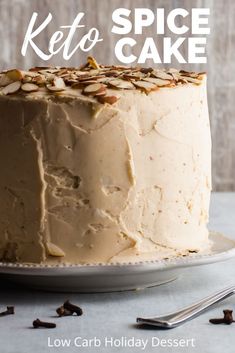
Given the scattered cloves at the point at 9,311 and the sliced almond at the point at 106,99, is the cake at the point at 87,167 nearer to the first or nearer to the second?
the sliced almond at the point at 106,99

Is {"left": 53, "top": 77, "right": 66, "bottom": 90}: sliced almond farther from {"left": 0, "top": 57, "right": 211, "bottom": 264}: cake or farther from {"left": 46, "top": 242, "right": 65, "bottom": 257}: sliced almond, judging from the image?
{"left": 46, "top": 242, "right": 65, "bottom": 257}: sliced almond

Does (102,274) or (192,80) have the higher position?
(192,80)

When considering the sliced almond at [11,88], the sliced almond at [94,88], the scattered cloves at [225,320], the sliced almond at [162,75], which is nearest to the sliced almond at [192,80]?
the sliced almond at [162,75]

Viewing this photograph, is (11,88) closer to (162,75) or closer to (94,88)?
(94,88)

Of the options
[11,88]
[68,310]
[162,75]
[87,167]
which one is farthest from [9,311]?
[162,75]

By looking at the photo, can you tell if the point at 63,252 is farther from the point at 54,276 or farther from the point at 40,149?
the point at 40,149

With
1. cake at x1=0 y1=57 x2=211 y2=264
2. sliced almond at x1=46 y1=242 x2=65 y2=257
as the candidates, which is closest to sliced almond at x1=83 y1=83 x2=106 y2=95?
cake at x1=0 y1=57 x2=211 y2=264

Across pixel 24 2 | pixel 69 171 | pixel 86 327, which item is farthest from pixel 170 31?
pixel 86 327

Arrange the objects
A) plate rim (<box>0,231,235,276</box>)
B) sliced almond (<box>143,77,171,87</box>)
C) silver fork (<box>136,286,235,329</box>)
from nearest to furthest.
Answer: silver fork (<box>136,286,235,329</box>) < plate rim (<box>0,231,235,276</box>) < sliced almond (<box>143,77,171,87</box>)
